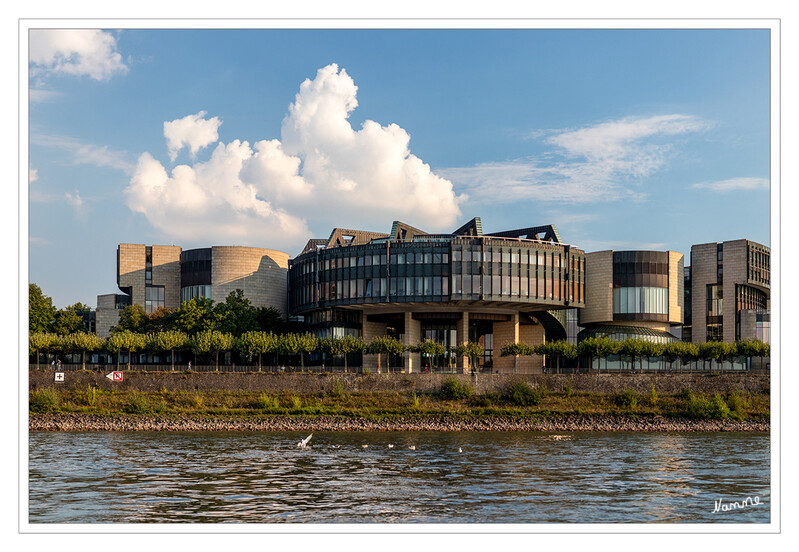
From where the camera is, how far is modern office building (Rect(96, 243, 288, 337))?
148000 mm

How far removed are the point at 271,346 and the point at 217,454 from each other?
189 feet

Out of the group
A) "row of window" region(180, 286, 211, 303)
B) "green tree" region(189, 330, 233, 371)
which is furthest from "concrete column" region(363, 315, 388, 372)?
"row of window" region(180, 286, 211, 303)

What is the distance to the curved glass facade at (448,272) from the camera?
12662cm

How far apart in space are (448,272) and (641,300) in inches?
1482

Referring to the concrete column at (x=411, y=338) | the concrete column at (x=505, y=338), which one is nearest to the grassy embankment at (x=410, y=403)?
the concrete column at (x=411, y=338)

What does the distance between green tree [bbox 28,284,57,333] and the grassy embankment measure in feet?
94.6

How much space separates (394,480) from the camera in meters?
48.9

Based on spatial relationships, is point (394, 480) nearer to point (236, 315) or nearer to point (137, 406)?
point (137, 406)

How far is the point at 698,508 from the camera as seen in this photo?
39.0m

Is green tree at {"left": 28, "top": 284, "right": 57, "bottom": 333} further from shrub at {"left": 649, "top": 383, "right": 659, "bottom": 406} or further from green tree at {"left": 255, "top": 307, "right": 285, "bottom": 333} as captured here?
shrub at {"left": 649, "top": 383, "right": 659, "bottom": 406}

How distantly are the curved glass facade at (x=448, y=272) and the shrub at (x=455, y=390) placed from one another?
23597mm

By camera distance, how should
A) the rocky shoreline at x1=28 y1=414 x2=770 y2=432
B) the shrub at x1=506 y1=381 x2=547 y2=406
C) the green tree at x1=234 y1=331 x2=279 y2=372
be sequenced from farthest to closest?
the green tree at x1=234 y1=331 x2=279 y2=372 → the shrub at x1=506 y1=381 x2=547 y2=406 → the rocky shoreline at x1=28 y1=414 x2=770 y2=432

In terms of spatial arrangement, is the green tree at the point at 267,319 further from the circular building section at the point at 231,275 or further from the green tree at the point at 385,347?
the green tree at the point at 385,347

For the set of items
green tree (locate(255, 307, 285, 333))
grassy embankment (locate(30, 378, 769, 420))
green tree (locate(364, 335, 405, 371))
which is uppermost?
green tree (locate(255, 307, 285, 333))
